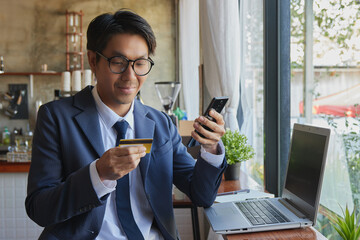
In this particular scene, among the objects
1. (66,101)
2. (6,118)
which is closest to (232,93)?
(66,101)

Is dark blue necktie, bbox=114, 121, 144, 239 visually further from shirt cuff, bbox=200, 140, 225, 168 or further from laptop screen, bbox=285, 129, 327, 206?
laptop screen, bbox=285, 129, 327, 206

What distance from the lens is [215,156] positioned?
143 cm

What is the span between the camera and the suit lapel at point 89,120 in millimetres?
1369

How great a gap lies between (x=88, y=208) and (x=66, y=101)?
45cm

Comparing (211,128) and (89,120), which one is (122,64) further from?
(211,128)

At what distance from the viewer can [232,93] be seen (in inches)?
106

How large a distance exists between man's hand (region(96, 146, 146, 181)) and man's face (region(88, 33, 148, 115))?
0.96ft

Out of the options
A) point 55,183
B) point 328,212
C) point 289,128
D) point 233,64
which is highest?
point 233,64

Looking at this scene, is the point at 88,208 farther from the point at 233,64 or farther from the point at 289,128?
the point at 233,64

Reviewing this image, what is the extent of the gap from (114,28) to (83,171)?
504 millimetres

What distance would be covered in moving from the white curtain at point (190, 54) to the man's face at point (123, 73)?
3745mm

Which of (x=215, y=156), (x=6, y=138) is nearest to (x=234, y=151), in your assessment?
(x=215, y=156)

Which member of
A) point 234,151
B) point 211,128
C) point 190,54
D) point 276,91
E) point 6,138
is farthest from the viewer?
point 6,138

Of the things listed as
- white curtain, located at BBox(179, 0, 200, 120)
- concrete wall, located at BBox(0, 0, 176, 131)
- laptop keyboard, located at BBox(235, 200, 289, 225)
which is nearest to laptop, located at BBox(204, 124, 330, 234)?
laptop keyboard, located at BBox(235, 200, 289, 225)
